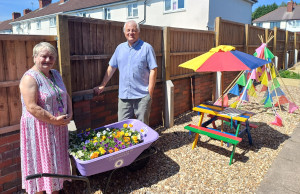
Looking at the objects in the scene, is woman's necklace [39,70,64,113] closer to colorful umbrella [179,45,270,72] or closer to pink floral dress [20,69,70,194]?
pink floral dress [20,69,70,194]

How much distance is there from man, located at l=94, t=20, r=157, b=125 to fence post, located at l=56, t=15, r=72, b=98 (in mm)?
559

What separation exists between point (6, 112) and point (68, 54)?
40.9 inches

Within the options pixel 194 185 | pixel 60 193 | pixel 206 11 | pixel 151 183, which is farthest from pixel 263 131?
pixel 206 11

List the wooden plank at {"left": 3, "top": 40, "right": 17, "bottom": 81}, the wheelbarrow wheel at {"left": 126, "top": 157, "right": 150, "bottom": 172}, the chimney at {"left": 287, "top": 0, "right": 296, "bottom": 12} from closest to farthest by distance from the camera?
the wooden plank at {"left": 3, "top": 40, "right": 17, "bottom": 81}
the wheelbarrow wheel at {"left": 126, "top": 157, "right": 150, "bottom": 172}
the chimney at {"left": 287, "top": 0, "right": 296, "bottom": 12}

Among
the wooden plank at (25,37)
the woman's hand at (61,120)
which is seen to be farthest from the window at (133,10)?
the woman's hand at (61,120)

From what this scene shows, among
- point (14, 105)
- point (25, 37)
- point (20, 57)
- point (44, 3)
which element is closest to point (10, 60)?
point (20, 57)

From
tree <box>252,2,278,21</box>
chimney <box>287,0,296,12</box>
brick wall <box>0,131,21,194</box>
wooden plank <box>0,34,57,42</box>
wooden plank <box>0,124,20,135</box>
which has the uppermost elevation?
tree <box>252,2,278,21</box>

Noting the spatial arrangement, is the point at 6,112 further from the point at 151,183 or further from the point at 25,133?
the point at 151,183

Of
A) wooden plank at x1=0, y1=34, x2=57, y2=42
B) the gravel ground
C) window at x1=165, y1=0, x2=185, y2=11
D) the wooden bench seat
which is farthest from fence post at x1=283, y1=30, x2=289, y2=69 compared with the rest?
wooden plank at x1=0, y1=34, x2=57, y2=42

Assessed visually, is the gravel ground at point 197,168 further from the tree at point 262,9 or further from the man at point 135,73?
the tree at point 262,9

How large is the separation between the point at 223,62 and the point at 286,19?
53304 mm

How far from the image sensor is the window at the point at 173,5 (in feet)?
57.6

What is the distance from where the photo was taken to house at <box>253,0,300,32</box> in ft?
154

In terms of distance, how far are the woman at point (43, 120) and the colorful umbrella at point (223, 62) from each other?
84.5 inches
